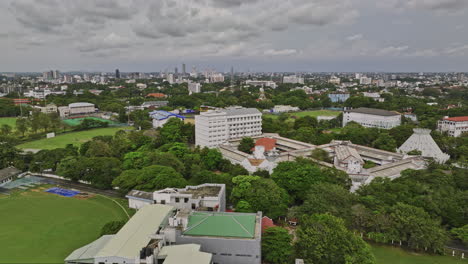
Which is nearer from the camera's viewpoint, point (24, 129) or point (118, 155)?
point (118, 155)

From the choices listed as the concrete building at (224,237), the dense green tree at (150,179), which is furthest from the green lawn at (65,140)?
the concrete building at (224,237)

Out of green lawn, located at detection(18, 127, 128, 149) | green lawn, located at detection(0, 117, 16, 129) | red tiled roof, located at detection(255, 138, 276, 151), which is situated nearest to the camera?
red tiled roof, located at detection(255, 138, 276, 151)

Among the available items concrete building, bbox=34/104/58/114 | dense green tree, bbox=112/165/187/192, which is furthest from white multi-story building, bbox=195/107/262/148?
concrete building, bbox=34/104/58/114

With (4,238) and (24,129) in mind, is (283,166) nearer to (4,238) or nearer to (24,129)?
(4,238)

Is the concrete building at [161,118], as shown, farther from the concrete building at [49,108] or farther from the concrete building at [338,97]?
the concrete building at [338,97]

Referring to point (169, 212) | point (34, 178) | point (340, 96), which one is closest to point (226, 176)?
point (169, 212)

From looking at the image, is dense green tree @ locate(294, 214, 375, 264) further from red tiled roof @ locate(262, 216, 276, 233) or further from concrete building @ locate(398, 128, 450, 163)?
concrete building @ locate(398, 128, 450, 163)
